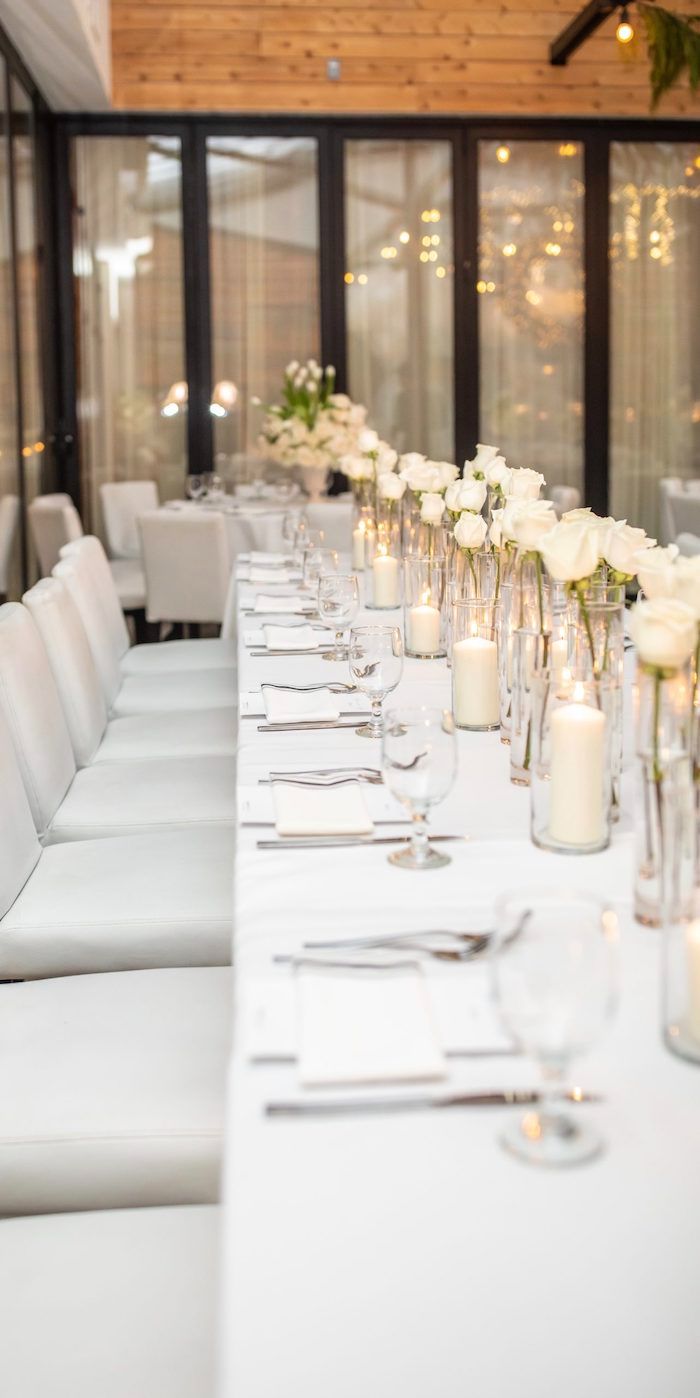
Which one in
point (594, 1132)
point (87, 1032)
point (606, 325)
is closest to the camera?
point (594, 1132)

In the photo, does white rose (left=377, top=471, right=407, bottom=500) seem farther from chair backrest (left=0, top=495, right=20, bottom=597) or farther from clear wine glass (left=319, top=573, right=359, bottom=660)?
chair backrest (left=0, top=495, right=20, bottom=597)

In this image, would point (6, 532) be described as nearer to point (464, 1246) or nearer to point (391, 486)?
point (391, 486)

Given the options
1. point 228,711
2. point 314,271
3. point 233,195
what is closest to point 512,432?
point 314,271

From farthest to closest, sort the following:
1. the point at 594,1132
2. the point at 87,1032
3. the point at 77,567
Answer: the point at 77,567, the point at 87,1032, the point at 594,1132

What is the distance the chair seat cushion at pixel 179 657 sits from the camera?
4480mm

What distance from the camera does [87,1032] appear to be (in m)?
1.87

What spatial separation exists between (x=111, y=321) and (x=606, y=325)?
2888mm

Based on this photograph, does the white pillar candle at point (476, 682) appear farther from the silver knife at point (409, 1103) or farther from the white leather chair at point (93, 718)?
the silver knife at point (409, 1103)

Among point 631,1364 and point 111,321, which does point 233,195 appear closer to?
point 111,321

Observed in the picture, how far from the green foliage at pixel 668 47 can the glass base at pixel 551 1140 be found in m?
7.30

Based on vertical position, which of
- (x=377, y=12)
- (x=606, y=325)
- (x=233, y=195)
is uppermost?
(x=377, y=12)

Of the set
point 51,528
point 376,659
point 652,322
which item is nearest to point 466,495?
point 376,659

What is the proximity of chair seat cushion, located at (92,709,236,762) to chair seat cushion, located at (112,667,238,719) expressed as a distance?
0.16 meters

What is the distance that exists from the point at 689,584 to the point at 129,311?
7178 millimetres
